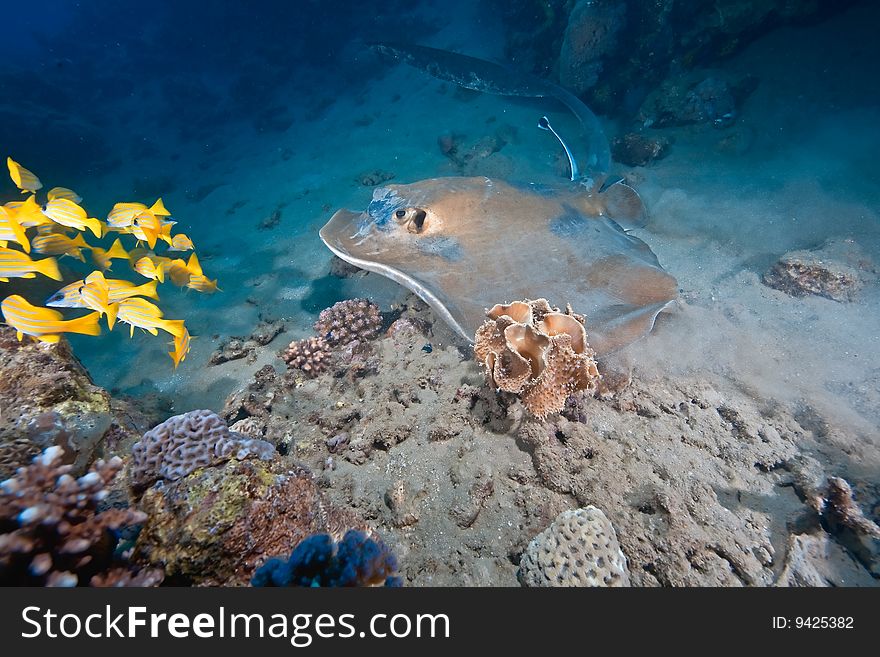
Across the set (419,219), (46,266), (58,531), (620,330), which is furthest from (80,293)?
(620,330)

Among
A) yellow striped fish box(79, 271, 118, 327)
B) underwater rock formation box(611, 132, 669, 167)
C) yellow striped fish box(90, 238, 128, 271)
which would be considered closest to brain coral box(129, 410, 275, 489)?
yellow striped fish box(79, 271, 118, 327)

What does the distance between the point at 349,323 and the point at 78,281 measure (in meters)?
3.18

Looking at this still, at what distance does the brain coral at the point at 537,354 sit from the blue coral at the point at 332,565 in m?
1.50

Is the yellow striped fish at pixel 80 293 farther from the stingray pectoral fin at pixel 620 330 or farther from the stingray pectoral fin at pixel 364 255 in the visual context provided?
the stingray pectoral fin at pixel 620 330

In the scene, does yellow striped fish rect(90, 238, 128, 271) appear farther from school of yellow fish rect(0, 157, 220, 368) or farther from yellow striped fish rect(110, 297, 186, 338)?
yellow striped fish rect(110, 297, 186, 338)

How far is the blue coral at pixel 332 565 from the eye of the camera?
209 cm

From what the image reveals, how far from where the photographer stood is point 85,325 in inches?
131

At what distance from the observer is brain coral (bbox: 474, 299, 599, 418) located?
294cm

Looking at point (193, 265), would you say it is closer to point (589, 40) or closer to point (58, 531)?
point (58, 531)
